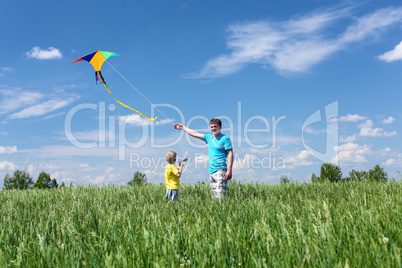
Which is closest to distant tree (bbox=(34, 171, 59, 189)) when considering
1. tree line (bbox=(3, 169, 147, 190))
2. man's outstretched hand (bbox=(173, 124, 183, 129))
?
tree line (bbox=(3, 169, 147, 190))

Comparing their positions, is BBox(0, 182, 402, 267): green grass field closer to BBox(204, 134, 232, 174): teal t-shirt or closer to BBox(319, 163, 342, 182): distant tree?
BBox(204, 134, 232, 174): teal t-shirt

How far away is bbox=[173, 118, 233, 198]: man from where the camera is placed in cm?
711

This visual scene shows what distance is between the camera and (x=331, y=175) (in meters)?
17.8

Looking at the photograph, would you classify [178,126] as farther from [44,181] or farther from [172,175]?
[44,181]

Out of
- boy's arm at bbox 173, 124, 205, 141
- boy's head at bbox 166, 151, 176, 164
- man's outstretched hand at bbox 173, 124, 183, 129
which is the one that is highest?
man's outstretched hand at bbox 173, 124, 183, 129

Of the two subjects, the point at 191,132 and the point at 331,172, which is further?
the point at 331,172

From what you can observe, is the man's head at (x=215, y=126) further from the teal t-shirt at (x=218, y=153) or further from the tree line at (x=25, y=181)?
the tree line at (x=25, y=181)

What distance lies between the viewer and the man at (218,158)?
23.3ft

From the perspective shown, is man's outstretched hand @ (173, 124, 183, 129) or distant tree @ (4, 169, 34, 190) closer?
man's outstretched hand @ (173, 124, 183, 129)

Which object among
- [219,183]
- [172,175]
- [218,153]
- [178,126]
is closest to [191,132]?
[178,126]

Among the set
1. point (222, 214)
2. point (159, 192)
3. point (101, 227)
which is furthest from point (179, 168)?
point (101, 227)

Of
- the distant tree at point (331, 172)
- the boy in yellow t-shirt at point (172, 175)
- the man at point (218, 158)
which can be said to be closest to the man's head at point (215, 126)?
the man at point (218, 158)

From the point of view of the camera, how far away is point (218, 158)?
7.25 metres

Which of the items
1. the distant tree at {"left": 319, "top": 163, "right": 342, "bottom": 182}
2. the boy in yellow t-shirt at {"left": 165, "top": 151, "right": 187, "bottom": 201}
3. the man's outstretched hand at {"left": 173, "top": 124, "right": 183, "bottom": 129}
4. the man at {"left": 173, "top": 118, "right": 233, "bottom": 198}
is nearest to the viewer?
the man at {"left": 173, "top": 118, "right": 233, "bottom": 198}
